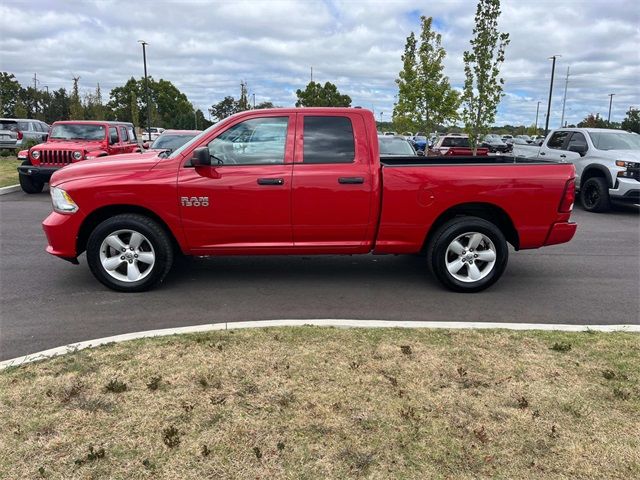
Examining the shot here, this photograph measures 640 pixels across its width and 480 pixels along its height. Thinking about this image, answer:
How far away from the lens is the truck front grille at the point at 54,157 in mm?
13008

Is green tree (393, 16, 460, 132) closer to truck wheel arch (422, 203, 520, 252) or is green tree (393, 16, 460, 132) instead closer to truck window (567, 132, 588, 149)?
truck window (567, 132, 588, 149)

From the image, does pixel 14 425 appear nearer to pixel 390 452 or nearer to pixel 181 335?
pixel 181 335

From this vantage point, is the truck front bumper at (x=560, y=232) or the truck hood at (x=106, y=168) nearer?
the truck hood at (x=106, y=168)

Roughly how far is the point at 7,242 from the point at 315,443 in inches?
277

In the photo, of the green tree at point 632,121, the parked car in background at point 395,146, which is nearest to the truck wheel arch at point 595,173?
the parked car in background at point 395,146

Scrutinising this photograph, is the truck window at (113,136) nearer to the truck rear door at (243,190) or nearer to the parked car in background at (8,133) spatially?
the truck rear door at (243,190)

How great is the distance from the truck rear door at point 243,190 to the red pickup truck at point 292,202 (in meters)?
0.01

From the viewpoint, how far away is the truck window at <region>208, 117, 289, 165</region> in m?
5.55

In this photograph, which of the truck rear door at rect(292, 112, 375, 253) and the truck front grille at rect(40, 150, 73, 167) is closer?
the truck rear door at rect(292, 112, 375, 253)

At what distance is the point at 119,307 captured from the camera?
5.23m

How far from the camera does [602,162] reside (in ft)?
39.4

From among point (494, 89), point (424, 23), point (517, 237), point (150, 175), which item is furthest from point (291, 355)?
point (424, 23)

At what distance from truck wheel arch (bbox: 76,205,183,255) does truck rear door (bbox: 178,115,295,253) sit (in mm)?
309

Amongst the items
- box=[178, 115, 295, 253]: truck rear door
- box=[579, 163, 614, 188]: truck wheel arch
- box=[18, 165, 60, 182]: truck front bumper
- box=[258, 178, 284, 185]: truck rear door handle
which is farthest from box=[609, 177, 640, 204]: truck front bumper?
box=[18, 165, 60, 182]: truck front bumper
